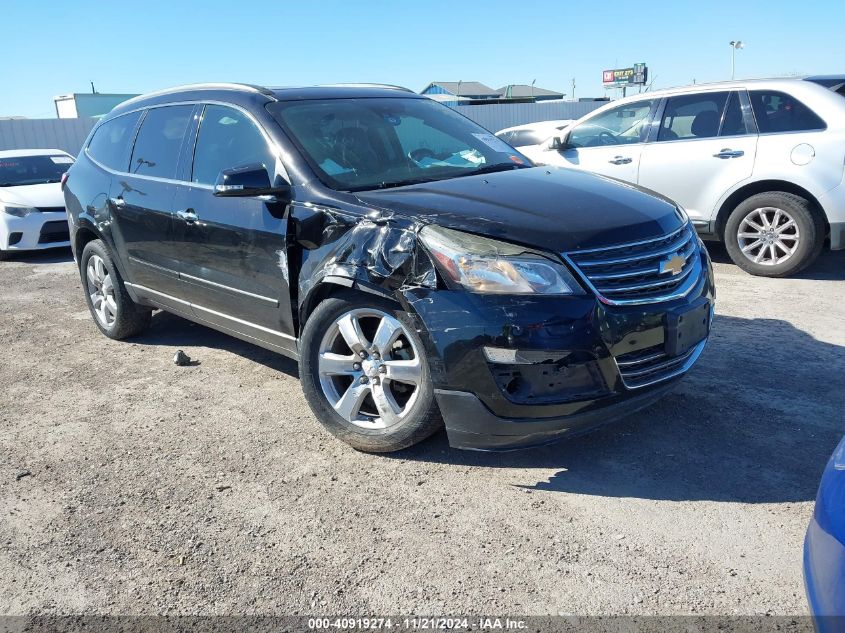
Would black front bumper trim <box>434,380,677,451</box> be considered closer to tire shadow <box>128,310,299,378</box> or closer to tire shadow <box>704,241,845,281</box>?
tire shadow <box>128,310,299,378</box>

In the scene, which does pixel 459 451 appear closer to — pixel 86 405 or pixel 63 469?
pixel 63 469

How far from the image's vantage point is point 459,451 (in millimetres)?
3635

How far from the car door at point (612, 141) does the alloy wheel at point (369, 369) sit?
497 cm

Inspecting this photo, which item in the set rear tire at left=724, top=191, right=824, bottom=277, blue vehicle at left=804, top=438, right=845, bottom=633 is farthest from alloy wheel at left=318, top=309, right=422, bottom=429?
rear tire at left=724, top=191, right=824, bottom=277

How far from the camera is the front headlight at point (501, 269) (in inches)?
119

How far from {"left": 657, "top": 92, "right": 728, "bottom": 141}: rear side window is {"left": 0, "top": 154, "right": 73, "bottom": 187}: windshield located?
8.78 metres

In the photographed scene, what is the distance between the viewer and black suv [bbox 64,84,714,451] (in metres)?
3.03

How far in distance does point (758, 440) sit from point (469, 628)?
192cm

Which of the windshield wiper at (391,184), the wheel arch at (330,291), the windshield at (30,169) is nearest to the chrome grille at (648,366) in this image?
the wheel arch at (330,291)

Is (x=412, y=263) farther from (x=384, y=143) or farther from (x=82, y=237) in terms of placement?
(x=82, y=237)

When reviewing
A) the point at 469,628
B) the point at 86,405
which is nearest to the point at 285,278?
the point at 86,405

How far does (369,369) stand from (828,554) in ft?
6.96

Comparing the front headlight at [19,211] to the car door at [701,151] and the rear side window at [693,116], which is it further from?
the rear side window at [693,116]

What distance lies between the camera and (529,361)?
Answer: 9.78 feet
